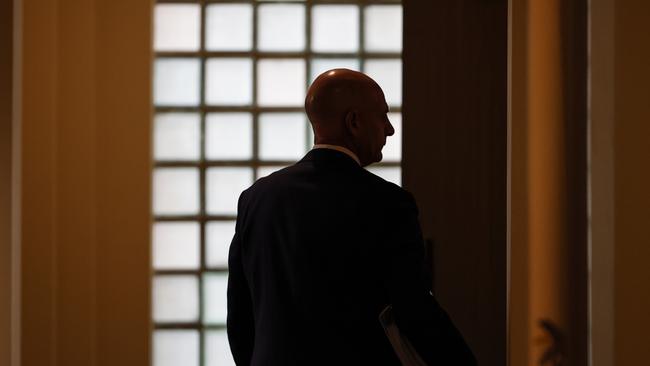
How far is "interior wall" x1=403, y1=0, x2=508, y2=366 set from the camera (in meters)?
2.65

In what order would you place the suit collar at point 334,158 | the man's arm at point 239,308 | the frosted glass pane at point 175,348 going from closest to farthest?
the suit collar at point 334,158
the man's arm at point 239,308
the frosted glass pane at point 175,348

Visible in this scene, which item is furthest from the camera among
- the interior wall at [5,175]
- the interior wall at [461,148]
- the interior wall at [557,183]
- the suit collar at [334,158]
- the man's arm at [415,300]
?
the interior wall at [461,148]

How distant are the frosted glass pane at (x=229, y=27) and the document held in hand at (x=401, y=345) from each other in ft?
5.05

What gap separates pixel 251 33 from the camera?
9.45ft

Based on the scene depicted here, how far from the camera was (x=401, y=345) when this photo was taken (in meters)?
1.55

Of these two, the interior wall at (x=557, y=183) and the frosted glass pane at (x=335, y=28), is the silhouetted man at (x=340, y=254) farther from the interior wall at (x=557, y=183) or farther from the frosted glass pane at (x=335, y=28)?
the frosted glass pane at (x=335, y=28)

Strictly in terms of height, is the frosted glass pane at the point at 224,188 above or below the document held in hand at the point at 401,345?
above

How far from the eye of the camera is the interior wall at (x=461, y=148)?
2.65m

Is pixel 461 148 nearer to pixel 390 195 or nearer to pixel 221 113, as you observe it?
pixel 221 113

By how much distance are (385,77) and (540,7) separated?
1.86ft

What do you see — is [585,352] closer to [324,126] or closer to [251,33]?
[324,126]

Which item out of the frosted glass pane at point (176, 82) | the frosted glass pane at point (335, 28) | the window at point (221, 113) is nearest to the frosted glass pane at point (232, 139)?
the window at point (221, 113)

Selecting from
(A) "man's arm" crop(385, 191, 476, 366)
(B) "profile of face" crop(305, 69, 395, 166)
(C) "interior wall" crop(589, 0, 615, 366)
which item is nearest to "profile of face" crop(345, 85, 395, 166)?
(B) "profile of face" crop(305, 69, 395, 166)

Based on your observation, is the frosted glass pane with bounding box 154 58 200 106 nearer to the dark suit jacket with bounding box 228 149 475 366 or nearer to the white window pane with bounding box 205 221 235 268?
the white window pane with bounding box 205 221 235 268
